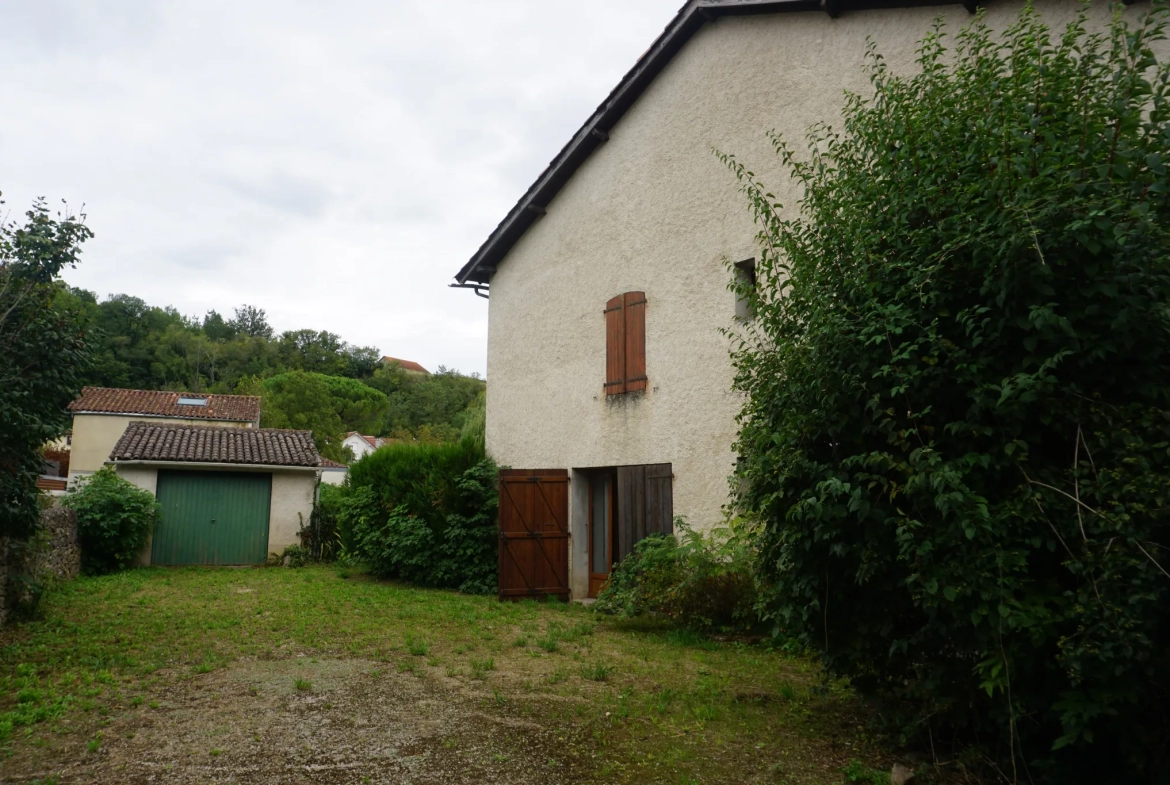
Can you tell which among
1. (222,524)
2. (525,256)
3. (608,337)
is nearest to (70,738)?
(608,337)

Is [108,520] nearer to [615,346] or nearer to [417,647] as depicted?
[417,647]

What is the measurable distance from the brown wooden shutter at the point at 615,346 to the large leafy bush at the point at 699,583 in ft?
9.07

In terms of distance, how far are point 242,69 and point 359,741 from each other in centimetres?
973

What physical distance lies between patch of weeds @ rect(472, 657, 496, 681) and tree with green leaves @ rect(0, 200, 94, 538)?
14.6 ft

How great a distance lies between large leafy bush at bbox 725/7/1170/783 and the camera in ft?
11.9

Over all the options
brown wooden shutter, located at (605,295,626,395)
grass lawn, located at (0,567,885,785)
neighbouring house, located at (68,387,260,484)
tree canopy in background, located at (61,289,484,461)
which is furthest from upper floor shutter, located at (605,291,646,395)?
tree canopy in background, located at (61,289,484,461)

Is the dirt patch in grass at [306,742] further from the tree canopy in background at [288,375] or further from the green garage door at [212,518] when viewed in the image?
the tree canopy in background at [288,375]

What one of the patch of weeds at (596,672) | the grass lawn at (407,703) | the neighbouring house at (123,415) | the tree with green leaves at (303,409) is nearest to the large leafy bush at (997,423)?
the grass lawn at (407,703)

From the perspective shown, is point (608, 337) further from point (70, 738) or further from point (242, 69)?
point (70, 738)

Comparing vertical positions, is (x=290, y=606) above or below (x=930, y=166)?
below

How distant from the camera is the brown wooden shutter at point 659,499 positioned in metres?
10.3

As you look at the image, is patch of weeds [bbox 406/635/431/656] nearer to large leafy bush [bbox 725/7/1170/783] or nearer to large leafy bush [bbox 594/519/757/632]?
large leafy bush [bbox 594/519/757/632]

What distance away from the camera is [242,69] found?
435 inches

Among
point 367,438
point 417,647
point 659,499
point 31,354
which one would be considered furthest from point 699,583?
point 367,438
